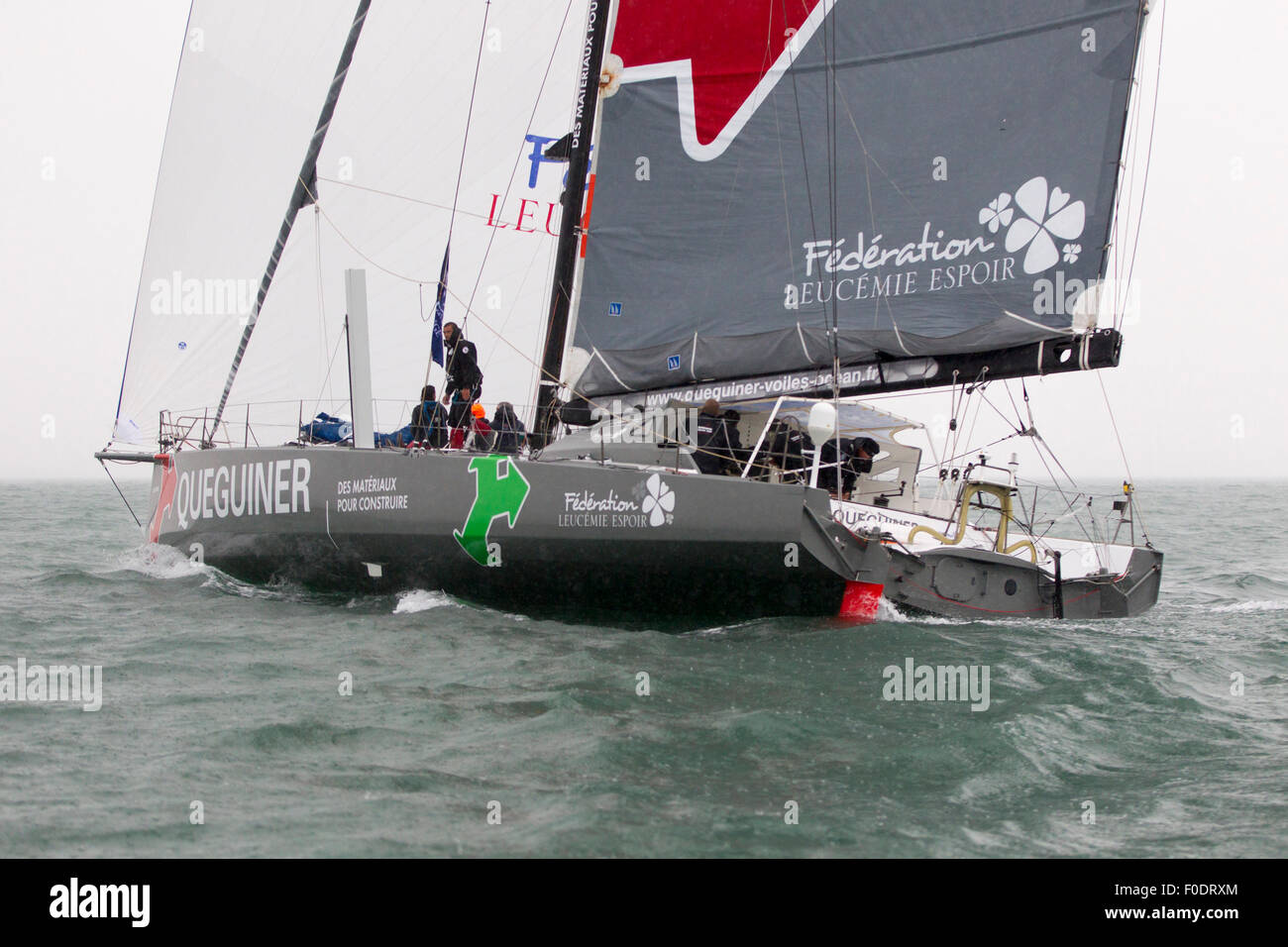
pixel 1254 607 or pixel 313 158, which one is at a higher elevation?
pixel 313 158

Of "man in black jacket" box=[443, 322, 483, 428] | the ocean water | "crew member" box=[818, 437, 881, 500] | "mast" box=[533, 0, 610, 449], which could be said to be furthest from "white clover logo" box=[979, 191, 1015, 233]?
"man in black jacket" box=[443, 322, 483, 428]

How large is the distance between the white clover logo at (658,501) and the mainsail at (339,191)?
483cm

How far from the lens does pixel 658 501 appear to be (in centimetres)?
769

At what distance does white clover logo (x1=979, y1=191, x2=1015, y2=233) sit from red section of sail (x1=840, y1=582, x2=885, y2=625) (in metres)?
3.25

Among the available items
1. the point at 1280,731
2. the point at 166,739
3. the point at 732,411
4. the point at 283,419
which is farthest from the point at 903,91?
the point at 166,739

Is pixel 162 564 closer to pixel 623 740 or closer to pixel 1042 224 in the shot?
pixel 623 740

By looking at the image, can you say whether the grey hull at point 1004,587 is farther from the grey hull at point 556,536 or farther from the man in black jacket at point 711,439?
the man in black jacket at point 711,439

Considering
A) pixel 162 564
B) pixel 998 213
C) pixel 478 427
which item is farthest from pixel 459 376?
pixel 998 213

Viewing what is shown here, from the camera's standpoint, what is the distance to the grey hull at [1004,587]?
319 inches

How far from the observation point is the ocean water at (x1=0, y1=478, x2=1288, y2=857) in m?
4.16

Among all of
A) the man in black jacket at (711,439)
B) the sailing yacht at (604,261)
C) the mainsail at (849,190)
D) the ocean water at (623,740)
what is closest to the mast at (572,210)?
the sailing yacht at (604,261)

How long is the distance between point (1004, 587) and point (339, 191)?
728 cm

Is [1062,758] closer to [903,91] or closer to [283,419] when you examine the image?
[903,91]

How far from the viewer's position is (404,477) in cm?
875
